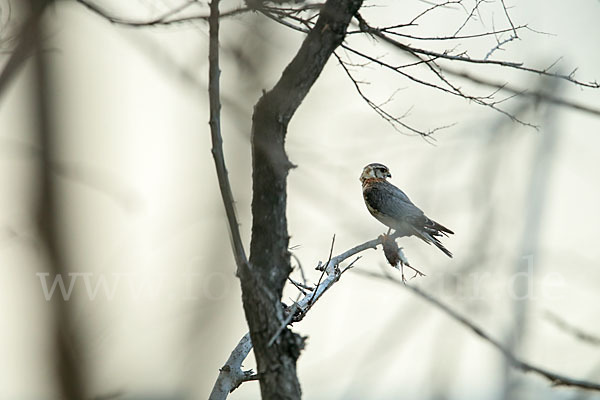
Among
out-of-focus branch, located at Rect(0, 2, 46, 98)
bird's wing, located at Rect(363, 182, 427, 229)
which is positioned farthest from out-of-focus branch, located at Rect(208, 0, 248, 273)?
bird's wing, located at Rect(363, 182, 427, 229)

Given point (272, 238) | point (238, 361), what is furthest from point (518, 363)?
point (238, 361)

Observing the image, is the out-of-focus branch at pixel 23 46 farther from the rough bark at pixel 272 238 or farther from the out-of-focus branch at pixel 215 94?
the rough bark at pixel 272 238

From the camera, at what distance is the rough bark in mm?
2844

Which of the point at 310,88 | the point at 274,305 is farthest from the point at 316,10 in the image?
the point at 274,305

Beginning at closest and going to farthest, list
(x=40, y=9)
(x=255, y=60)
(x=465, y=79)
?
(x=40, y=9) < (x=255, y=60) < (x=465, y=79)

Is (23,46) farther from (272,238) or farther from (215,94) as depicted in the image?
(272,238)

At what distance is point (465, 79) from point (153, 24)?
1.59m

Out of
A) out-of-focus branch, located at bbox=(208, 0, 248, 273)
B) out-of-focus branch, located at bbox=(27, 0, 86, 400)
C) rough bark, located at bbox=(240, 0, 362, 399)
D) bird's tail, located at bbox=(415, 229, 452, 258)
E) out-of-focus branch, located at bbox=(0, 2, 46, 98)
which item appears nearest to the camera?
out-of-focus branch, located at bbox=(27, 0, 86, 400)

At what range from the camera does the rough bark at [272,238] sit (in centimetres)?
284

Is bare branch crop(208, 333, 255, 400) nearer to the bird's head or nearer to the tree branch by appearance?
the tree branch

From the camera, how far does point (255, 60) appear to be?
2.01 metres

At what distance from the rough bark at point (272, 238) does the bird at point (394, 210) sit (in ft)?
13.0

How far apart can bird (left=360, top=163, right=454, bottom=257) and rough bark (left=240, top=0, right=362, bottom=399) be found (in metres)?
3.97

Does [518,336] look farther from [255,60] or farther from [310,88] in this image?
[255,60]
